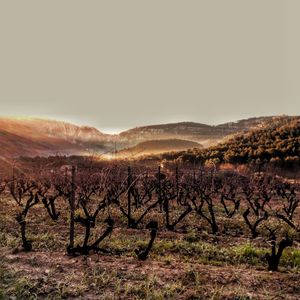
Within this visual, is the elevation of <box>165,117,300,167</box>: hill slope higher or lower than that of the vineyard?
higher

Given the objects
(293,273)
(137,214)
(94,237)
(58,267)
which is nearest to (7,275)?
(58,267)

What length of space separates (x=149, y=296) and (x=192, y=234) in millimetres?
6529

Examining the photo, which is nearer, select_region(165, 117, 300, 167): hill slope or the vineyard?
the vineyard

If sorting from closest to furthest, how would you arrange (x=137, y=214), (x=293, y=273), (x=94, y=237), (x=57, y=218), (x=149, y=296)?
(x=149, y=296) < (x=293, y=273) < (x=94, y=237) < (x=57, y=218) < (x=137, y=214)

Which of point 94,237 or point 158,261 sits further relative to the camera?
point 94,237

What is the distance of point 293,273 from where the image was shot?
1014 cm

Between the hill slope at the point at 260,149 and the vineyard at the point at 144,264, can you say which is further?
the hill slope at the point at 260,149

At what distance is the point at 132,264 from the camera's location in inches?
413

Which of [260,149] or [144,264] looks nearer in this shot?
[144,264]

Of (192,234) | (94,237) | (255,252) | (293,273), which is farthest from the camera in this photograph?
(192,234)

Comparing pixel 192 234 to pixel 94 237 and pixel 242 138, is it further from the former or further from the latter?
pixel 242 138

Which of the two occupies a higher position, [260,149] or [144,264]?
[260,149]

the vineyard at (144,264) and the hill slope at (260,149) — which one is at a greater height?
the hill slope at (260,149)

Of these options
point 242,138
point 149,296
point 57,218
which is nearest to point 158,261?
point 149,296
